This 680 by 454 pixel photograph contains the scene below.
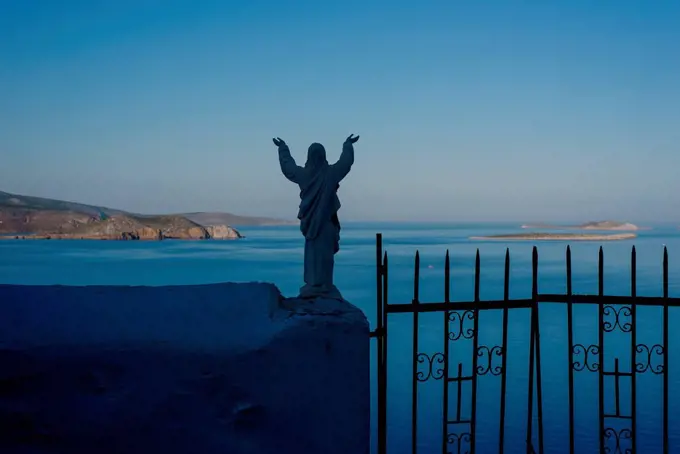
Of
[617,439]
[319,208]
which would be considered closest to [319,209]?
[319,208]

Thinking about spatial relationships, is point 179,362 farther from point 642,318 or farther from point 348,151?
A: point 642,318

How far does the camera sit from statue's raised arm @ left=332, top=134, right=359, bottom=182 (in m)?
4.84

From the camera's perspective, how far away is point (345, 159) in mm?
4855

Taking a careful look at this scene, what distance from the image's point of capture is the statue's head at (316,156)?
15.9ft

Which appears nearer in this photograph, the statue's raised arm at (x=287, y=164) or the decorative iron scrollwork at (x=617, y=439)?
the statue's raised arm at (x=287, y=164)

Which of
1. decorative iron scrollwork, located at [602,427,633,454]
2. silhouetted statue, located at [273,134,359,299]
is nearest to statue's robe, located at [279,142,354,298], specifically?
silhouetted statue, located at [273,134,359,299]

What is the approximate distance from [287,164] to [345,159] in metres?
0.49

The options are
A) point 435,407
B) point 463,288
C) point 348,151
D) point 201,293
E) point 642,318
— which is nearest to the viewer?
point 201,293

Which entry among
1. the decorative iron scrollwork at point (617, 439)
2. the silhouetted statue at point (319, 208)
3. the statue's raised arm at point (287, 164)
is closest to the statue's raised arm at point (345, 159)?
the silhouetted statue at point (319, 208)

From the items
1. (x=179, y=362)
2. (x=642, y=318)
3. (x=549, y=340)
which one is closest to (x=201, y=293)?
(x=179, y=362)

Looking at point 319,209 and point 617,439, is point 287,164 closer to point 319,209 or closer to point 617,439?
point 319,209

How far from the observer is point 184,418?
4.20 metres

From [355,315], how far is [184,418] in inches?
54.2

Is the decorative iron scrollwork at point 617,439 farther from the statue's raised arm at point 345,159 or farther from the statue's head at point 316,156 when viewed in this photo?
the statue's head at point 316,156
